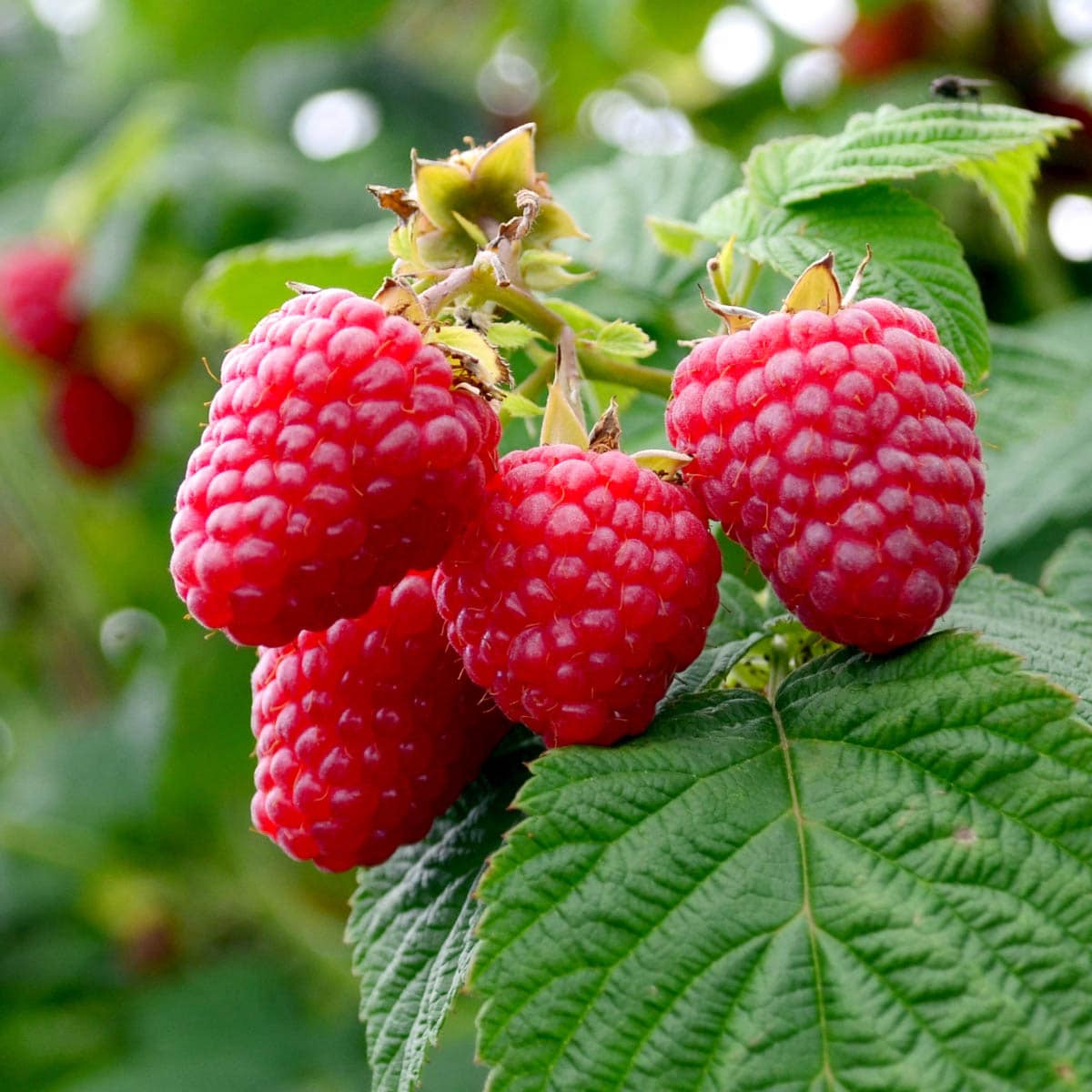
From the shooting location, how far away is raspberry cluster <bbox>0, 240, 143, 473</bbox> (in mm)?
2779

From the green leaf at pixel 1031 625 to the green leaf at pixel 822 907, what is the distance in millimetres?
105

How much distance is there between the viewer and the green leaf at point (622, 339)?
104cm

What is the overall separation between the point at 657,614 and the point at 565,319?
1.17 feet

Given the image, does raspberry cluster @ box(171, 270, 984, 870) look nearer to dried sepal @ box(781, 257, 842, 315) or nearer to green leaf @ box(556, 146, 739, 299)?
dried sepal @ box(781, 257, 842, 315)

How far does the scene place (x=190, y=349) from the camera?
119 inches

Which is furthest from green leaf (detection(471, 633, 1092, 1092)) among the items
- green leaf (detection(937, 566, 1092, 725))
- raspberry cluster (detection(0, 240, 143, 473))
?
raspberry cluster (detection(0, 240, 143, 473))

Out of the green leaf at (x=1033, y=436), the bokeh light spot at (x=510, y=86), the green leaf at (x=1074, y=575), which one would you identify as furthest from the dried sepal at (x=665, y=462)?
the bokeh light spot at (x=510, y=86)

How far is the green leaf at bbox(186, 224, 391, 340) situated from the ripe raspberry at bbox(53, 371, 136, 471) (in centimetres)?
149

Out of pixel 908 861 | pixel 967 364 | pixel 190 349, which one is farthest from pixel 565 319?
pixel 190 349

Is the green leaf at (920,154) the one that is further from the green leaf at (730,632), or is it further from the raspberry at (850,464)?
the green leaf at (730,632)

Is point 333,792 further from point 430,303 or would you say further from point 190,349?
point 190,349

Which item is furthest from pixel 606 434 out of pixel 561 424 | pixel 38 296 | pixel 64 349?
pixel 64 349

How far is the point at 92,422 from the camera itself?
10.0 ft

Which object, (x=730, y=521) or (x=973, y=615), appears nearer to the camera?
(x=730, y=521)
